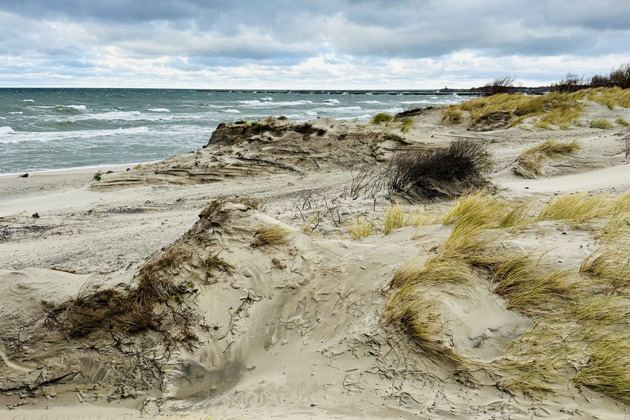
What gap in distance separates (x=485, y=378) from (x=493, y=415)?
27 cm

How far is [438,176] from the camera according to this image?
680cm

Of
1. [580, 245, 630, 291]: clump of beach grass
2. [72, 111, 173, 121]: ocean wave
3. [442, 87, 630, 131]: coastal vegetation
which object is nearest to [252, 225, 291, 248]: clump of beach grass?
[580, 245, 630, 291]: clump of beach grass

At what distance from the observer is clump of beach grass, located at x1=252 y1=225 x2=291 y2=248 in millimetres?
4061

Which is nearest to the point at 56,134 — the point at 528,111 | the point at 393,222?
the point at 528,111

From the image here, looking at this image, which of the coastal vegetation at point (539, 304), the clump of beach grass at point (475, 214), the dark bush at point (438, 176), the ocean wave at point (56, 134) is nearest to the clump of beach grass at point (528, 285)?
the coastal vegetation at point (539, 304)

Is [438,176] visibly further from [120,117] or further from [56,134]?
[120,117]

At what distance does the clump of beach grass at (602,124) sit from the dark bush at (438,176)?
9366mm

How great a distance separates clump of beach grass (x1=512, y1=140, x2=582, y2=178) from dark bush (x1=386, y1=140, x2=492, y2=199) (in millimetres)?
1757

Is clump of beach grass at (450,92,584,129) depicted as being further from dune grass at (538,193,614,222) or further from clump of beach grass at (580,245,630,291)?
clump of beach grass at (580,245,630,291)

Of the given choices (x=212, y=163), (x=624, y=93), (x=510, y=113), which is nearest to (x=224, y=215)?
(x=212, y=163)

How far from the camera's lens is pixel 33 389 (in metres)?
3.01

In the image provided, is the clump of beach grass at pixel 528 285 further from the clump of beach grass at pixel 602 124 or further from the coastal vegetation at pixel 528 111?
the clump of beach grass at pixel 602 124

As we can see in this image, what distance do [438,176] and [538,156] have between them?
11.3ft

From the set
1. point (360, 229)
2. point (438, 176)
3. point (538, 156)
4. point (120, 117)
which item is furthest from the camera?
point (120, 117)
